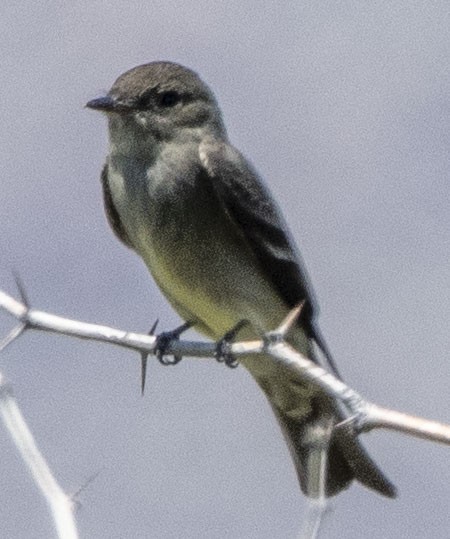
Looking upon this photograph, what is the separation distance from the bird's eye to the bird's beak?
0.88 ft

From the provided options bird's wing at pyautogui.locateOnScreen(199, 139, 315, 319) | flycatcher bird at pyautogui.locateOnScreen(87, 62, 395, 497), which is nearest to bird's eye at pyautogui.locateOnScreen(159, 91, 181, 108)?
flycatcher bird at pyautogui.locateOnScreen(87, 62, 395, 497)

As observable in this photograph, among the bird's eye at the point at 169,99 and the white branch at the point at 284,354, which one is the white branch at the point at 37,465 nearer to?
the white branch at the point at 284,354

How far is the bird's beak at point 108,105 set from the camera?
22.2ft

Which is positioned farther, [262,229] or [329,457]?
[262,229]

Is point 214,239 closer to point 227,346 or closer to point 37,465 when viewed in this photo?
point 227,346

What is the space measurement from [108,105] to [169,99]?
482 millimetres

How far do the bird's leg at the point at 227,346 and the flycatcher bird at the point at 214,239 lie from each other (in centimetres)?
11

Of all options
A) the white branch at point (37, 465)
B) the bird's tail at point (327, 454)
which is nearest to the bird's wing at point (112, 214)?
the bird's tail at point (327, 454)

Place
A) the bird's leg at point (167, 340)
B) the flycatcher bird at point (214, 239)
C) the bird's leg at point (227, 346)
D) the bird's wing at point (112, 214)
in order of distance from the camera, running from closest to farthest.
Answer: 1. the bird's leg at point (227, 346)
2. the bird's leg at point (167, 340)
3. the flycatcher bird at point (214, 239)
4. the bird's wing at point (112, 214)

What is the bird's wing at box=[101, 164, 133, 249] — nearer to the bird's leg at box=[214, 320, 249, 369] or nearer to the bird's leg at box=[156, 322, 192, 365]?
the bird's leg at box=[156, 322, 192, 365]

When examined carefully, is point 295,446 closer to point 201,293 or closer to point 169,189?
point 201,293

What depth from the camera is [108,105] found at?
22.3 ft

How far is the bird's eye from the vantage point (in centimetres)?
711

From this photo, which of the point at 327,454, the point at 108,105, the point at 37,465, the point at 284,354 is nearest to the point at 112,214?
the point at 108,105
